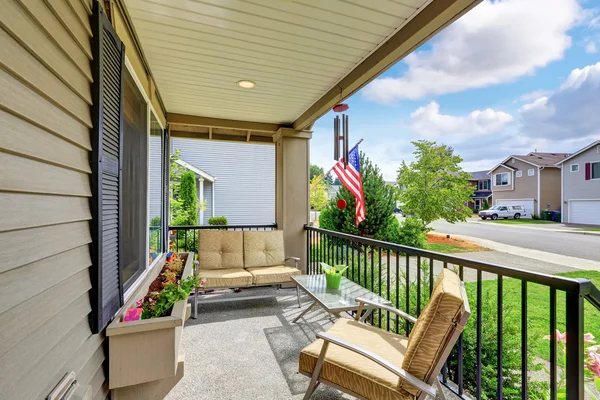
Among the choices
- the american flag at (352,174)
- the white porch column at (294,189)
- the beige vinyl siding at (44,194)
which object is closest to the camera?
the beige vinyl siding at (44,194)

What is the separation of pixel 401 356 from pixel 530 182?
2813 cm

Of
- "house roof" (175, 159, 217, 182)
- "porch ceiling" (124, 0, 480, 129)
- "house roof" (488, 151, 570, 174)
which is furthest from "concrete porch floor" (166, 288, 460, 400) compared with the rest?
"house roof" (488, 151, 570, 174)

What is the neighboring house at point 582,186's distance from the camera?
653 inches

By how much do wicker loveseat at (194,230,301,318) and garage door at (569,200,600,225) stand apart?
70.3 feet

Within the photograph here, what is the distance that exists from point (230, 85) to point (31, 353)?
2.99 m

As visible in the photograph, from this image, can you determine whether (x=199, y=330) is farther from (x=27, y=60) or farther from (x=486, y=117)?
(x=486, y=117)

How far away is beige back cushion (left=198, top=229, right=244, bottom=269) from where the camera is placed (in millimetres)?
3980

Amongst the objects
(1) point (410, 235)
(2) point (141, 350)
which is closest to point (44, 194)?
(2) point (141, 350)

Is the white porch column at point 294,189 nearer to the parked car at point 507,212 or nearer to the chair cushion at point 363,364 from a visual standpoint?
the chair cushion at point 363,364

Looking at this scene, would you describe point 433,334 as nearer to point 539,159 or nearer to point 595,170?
point 595,170

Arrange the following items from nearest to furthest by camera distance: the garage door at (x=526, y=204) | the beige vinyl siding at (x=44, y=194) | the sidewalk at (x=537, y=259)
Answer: the beige vinyl siding at (x=44, y=194) < the sidewalk at (x=537, y=259) < the garage door at (x=526, y=204)

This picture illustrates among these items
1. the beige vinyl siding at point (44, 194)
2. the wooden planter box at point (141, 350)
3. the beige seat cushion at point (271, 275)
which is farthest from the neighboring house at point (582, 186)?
the beige vinyl siding at point (44, 194)

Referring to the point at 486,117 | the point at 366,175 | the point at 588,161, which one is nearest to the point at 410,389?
the point at 366,175

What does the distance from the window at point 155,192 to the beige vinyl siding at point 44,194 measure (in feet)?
6.13
